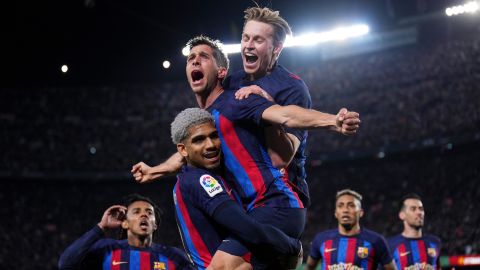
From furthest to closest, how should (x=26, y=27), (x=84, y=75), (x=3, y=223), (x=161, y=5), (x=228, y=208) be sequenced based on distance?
(x=84, y=75), (x=3, y=223), (x=26, y=27), (x=161, y=5), (x=228, y=208)

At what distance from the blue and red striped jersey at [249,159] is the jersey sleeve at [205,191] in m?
0.20

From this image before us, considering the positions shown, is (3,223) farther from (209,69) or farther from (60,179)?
(209,69)

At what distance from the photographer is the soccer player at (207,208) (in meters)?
3.93

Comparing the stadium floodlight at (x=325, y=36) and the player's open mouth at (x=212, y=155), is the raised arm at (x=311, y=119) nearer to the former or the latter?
the player's open mouth at (x=212, y=155)

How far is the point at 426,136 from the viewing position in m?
19.7

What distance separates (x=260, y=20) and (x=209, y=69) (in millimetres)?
629

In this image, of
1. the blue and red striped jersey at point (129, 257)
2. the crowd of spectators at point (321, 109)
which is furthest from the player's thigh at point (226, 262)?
the crowd of spectators at point (321, 109)

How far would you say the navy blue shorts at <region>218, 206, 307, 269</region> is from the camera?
13.3 feet

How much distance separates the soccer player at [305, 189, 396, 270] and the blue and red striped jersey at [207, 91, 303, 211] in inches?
186

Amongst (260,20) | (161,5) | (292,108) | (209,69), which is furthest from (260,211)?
(161,5)

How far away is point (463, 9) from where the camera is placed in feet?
60.8

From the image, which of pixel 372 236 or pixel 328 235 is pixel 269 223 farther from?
pixel 328 235

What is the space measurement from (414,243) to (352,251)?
5.56 feet

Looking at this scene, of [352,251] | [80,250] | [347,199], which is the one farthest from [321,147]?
[80,250]
